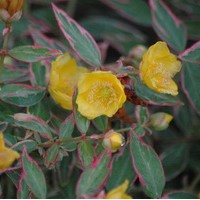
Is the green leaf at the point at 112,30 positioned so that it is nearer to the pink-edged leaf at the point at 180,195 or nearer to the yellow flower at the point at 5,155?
the pink-edged leaf at the point at 180,195

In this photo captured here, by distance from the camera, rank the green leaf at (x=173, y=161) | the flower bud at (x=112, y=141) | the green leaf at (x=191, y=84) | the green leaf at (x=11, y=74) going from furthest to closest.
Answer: the green leaf at (x=173, y=161) < the green leaf at (x=191, y=84) < the green leaf at (x=11, y=74) < the flower bud at (x=112, y=141)

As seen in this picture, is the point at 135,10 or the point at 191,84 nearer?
the point at 191,84

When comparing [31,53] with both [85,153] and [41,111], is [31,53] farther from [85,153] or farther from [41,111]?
[85,153]

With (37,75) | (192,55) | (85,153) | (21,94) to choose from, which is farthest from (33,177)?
(192,55)

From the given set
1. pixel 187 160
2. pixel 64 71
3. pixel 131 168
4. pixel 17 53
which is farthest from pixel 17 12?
pixel 187 160

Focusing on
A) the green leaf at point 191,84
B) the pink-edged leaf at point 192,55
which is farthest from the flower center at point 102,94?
the green leaf at point 191,84

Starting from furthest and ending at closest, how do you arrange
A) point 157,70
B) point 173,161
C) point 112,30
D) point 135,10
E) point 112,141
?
point 112,30 → point 135,10 → point 173,161 → point 157,70 → point 112,141
